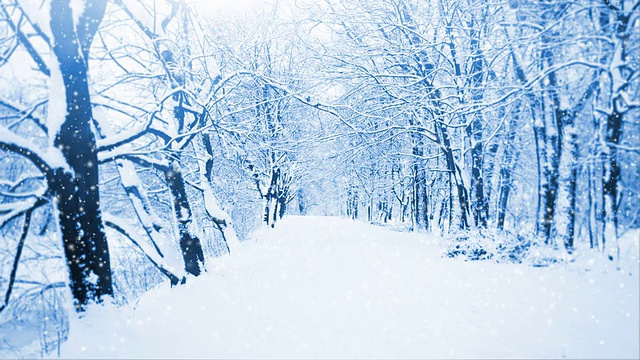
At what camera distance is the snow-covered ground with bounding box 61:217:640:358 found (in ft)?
12.3

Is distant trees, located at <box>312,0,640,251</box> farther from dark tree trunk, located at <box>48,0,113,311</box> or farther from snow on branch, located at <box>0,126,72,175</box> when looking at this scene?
snow on branch, located at <box>0,126,72,175</box>

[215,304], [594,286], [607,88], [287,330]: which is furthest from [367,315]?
[607,88]

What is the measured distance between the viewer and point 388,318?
15.4 feet

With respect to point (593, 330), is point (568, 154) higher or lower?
higher

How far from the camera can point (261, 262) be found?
8961 mm

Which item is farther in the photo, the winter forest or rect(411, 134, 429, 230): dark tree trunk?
rect(411, 134, 429, 230): dark tree trunk

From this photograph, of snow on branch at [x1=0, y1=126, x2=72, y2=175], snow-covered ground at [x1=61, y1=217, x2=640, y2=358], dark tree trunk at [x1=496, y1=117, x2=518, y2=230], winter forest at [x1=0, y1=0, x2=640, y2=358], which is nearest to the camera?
snow-covered ground at [x1=61, y1=217, x2=640, y2=358]

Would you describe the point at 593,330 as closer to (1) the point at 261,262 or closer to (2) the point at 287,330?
(2) the point at 287,330

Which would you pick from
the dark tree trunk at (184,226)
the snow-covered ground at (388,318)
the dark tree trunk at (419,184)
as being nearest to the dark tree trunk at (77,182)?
the snow-covered ground at (388,318)

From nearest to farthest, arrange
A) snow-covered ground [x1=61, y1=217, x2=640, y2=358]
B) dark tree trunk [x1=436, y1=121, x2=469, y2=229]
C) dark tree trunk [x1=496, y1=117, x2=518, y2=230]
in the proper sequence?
snow-covered ground [x1=61, y1=217, x2=640, y2=358]
dark tree trunk [x1=436, y1=121, x2=469, y2=229]
dark tree trunk [x1=496, y1=117, x2=518, y2=230]

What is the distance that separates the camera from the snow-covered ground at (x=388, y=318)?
3.75 metres

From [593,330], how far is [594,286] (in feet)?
5.25

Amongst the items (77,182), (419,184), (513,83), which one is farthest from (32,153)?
(419,184)

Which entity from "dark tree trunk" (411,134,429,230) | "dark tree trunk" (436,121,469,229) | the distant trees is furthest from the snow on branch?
"dark tree trunk" (411,134,429,230)
